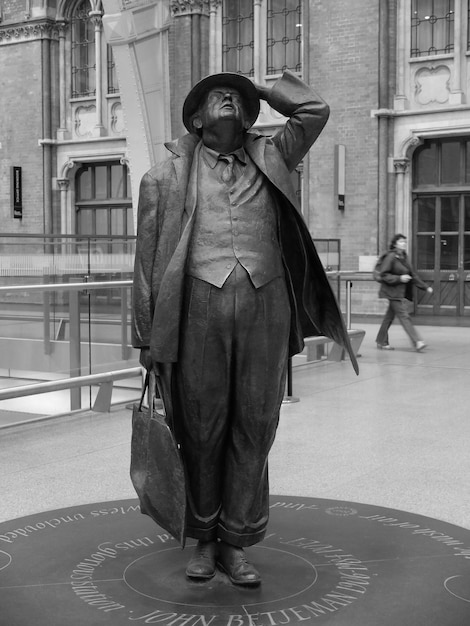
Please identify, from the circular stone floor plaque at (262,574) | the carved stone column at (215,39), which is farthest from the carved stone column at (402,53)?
the circular stone floor plaque at (262,574)

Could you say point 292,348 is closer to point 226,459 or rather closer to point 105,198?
point 226,459

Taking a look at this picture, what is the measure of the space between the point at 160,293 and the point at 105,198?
861 inches

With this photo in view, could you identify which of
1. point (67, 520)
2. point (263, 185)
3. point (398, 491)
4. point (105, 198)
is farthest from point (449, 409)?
point (105, 198)

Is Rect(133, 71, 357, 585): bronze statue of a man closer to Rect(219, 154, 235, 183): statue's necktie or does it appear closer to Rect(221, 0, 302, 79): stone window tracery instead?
Rect(219, 154, 235, 183): statue's necktie

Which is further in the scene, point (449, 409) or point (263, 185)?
point (449, 409)

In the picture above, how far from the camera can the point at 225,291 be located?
3.62m

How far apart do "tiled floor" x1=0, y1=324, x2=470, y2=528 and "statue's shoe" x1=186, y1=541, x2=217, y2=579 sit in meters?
1.55

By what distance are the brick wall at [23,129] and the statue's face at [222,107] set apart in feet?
73.6

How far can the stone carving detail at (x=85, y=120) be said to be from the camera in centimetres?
2535

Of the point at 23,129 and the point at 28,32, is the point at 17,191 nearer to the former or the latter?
the point at 23,129

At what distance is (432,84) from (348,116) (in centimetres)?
194

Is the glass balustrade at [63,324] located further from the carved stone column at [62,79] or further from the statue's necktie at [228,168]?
the carved stone column at [62,79]

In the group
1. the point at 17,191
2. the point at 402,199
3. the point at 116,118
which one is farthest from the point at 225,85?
the point at 17,191

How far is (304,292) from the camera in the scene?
3.96m
